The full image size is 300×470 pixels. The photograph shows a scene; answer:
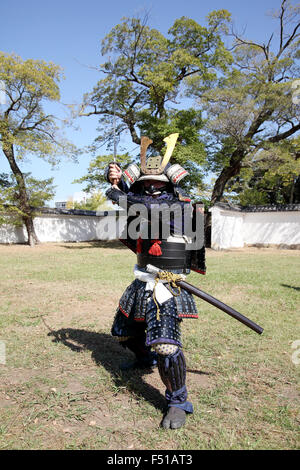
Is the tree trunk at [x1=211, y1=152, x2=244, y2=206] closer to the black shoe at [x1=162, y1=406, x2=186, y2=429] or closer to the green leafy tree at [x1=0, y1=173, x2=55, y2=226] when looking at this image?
the green leafy tree at [x1=0, y1=173, x2=55, y2=226]

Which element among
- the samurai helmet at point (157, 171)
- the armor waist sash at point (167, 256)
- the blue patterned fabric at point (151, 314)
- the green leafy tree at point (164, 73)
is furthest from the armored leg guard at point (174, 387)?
the green leafy tree at point (164, 73)

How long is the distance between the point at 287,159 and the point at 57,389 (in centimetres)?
1707

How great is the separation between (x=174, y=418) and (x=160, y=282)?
3.74 feet

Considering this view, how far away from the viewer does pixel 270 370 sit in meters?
3.76

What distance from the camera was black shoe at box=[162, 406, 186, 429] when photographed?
2.63 m

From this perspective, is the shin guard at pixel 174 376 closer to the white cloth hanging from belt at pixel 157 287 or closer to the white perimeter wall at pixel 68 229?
the white cloth hanging from belt at pixel 157 287

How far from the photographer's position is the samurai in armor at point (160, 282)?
269 centimetres

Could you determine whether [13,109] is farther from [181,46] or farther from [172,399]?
[172,399]

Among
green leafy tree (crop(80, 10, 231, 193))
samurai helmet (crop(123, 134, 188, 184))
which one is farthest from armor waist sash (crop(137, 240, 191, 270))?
green leafy tree (crop(80, 10, 231, 193))

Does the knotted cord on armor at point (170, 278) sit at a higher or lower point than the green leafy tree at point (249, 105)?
lower

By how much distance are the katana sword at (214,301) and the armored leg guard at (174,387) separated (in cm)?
52

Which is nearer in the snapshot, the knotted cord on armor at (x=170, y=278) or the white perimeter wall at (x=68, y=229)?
the knotted cord on armor at (x=170, y=278)

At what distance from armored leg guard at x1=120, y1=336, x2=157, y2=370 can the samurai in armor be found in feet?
0.04
